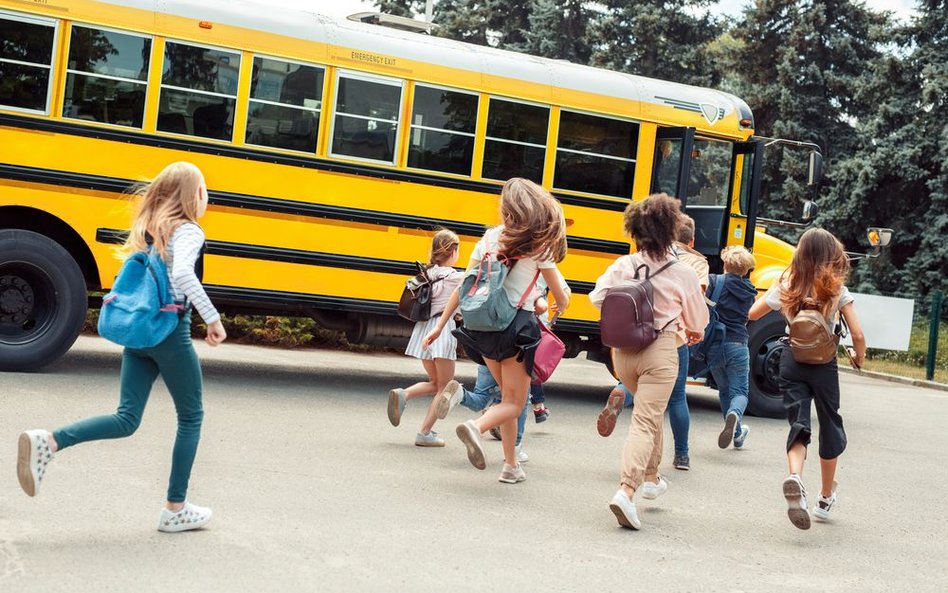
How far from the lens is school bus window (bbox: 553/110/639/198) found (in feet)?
32.6

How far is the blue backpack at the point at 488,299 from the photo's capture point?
19.3 feet

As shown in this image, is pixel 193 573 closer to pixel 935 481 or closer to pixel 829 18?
pixel 935 481

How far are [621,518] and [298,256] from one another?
4.31 metres

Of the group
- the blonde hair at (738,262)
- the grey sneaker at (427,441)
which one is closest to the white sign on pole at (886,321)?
the blonde hair at (738,262)

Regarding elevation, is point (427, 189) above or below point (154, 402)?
above

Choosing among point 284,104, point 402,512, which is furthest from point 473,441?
point 284,104

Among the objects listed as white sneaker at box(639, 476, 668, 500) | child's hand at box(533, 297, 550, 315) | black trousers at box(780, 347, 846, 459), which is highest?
child's hand at box(533, 297, 550, 315)

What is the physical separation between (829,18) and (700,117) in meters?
19.7

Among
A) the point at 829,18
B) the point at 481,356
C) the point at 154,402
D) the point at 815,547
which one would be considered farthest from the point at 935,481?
the point at 829,18

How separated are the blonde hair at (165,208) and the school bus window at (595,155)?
550 cm

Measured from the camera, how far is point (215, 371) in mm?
10227

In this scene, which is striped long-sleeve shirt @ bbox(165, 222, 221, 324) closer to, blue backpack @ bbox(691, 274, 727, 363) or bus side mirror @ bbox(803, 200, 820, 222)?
blue backpack @ bbox(691, 274, 727, 363)

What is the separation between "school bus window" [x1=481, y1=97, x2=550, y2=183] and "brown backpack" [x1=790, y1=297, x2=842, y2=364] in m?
4.05

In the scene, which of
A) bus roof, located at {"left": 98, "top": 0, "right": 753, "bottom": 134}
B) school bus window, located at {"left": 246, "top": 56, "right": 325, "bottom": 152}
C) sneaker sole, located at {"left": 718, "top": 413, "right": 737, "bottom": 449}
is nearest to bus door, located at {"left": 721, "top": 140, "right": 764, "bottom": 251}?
bus roof, located at {"left": 98, "top": 0, "right": 753, "bottom": 134}
